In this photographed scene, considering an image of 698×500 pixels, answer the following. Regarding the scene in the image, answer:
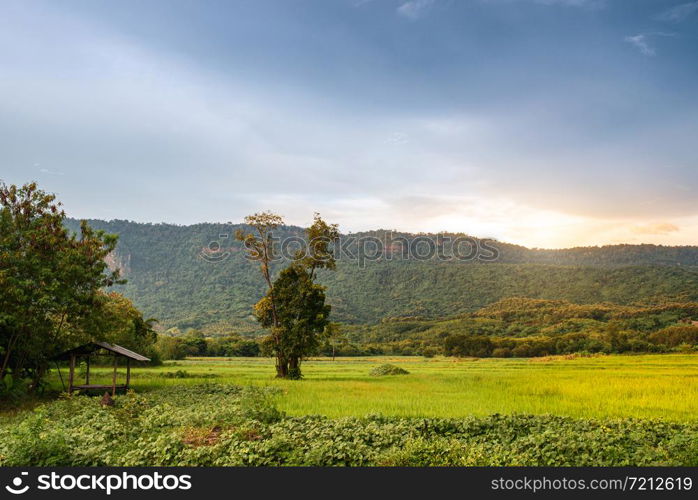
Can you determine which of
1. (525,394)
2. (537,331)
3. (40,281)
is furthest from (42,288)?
(537,331)

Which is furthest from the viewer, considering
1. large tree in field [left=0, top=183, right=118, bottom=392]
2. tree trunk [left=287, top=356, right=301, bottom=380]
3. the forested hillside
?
the forested hillside

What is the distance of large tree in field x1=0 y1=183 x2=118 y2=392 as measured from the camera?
21.3 metres

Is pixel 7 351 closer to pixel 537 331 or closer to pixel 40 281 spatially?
pixel 40 281

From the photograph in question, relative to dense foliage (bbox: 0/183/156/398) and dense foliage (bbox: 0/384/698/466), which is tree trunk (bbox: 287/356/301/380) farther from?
dense foliage (bbox: 0/384/698/466)

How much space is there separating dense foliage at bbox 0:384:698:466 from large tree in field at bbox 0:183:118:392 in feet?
33.5

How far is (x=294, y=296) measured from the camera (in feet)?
107

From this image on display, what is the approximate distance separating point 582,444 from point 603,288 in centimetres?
6006

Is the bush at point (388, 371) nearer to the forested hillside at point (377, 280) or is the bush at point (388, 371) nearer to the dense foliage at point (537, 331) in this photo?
the dense foliage at point (537, 331)

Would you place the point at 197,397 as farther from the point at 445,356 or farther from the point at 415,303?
the point at 415,303

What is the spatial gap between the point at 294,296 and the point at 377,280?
158 feet

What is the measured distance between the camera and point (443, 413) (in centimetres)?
1542

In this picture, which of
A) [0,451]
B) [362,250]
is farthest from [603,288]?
[0,451]

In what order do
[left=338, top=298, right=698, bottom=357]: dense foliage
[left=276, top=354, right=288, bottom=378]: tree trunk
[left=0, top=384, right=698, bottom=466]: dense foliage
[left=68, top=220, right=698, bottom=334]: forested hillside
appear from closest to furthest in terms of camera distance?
[left=0, top=384, right=698, bottom=466]: dense foliage → [left=276, top=354, right=288, bottom=378]: tree trunk → [left=338, top=298, right=698, bottom=357]: dense foliage → [left=68, top=220, right=698, bottom=334]: forested hillside

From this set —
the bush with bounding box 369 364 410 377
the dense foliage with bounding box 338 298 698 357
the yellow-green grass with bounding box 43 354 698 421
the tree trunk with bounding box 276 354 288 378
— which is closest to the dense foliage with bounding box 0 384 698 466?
the yellow-green grass with bounding box 43 354 698 421
